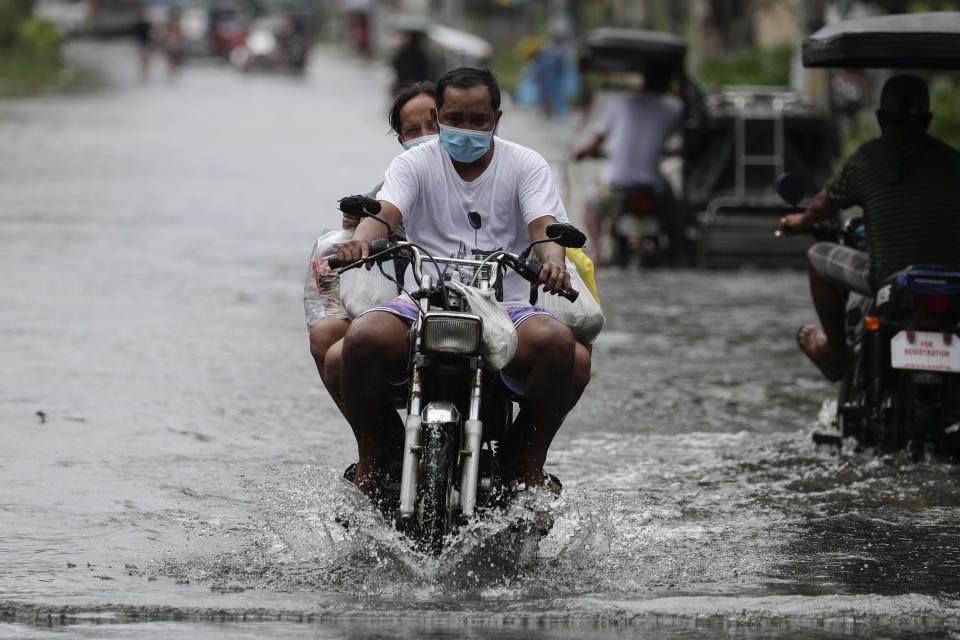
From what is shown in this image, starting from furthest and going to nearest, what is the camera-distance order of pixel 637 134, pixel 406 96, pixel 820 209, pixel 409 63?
1. pixel 409 63
2. pixel 637 134
3. pixel 820 209
4. pixel 406 96

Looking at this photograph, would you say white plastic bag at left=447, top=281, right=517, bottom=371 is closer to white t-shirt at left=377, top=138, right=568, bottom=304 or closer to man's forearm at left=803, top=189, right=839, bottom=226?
white t-shirt at left=377, top=138, right=568, bottom=304

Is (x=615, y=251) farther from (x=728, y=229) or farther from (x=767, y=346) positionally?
(x=767, y=346)

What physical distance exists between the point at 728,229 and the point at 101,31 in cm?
7337

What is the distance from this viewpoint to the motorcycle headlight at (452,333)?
17.8 ft

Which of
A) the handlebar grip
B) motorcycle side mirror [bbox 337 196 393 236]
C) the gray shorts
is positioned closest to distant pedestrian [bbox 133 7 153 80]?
the gray shorts

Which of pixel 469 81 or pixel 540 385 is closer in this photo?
pixel 540 385

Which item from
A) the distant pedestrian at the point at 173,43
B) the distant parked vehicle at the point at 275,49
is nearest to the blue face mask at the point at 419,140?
the distant pedestrian at the point at 173,43

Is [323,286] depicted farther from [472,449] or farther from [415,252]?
[472,449]

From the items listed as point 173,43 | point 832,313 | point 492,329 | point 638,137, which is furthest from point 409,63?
point 173,43

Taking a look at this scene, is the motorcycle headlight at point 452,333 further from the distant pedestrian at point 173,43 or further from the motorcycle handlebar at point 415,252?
the distant pedestrian at point 173,43

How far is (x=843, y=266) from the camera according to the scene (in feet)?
26.0

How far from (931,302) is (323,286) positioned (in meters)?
2.54

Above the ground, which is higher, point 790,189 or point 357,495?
point 790,189

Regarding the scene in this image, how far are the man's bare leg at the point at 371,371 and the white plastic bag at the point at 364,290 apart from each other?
323 mm
